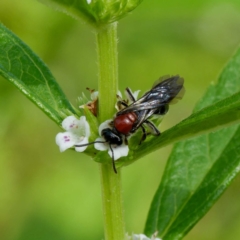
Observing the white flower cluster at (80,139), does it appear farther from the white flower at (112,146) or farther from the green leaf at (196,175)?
the green leaf at (196,175)

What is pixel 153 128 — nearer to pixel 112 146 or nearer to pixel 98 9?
pixel 112 146

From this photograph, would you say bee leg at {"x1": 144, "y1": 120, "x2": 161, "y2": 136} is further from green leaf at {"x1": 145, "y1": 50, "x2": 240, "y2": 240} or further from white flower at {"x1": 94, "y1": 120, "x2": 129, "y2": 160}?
green leaf at {"x1": 145, "y1": 50, "x2": 240, "y2": 240}

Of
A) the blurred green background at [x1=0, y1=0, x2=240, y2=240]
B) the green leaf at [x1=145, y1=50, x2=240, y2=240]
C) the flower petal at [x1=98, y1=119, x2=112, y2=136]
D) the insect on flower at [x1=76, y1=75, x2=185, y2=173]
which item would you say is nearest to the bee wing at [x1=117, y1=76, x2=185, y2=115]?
the insect on flower at [x1=76, y1=75, x2=185, y2=173]

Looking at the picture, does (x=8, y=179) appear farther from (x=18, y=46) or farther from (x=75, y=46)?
(x=18, y=46)

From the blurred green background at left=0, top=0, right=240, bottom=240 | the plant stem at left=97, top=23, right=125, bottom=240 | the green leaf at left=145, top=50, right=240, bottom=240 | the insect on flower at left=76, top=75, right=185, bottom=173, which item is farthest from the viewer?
the blurred green background at left=0, top=0, right=240, bottom=240

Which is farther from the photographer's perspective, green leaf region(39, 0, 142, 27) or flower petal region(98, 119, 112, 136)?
flower petal region(98, 119, 112, 136)

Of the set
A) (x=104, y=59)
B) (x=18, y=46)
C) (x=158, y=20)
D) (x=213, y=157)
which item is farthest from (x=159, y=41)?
(x=104, y=59)
